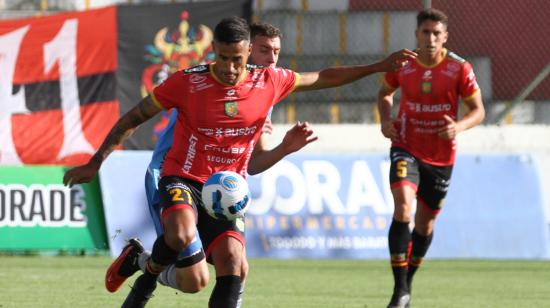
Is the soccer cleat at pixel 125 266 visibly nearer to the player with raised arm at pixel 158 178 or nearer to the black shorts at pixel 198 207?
the player with raised arm at pixel 158 178

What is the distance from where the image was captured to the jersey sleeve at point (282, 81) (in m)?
7.86

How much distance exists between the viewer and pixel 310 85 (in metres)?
8.03

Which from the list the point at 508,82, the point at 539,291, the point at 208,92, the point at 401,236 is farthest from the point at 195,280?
the point at 508,82

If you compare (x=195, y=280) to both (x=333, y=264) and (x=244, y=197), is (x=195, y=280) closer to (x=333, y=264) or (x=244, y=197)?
(x=244, y=197)

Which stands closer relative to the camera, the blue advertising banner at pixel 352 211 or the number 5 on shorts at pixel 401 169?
the number 5 on shorts at pixel 401 169

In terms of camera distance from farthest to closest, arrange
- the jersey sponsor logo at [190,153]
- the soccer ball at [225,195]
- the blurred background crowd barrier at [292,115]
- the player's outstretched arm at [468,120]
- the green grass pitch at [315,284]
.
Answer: the blurred background crowd barrier at [292,115] < the green grass pitch at [315,284] < the player's outstretched arm at [468,120] < the jersey sponsor logo at [190,153] < the soccer ball at [225,195]

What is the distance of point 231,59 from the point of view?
741 centimetres

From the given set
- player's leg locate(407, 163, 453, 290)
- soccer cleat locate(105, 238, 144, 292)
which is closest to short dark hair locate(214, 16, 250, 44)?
soccer cleat locate(105, 238, 144, 292)

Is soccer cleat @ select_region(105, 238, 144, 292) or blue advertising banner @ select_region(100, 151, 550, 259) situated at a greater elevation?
soccer cleat @ select_region(105, 238, 144, 292)

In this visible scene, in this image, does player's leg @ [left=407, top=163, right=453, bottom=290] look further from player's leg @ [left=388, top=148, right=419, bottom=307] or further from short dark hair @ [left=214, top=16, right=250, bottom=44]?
short dark hair @ [left=214, top=16, right=250, bottom=44]

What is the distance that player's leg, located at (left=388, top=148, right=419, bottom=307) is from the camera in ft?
→ 31.2

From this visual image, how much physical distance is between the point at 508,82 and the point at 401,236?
8234 mm

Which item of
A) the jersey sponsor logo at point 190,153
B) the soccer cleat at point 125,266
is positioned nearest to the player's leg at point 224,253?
the jersey sponsor logo at point 190,153

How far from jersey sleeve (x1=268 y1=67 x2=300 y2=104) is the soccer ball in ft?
2.08
